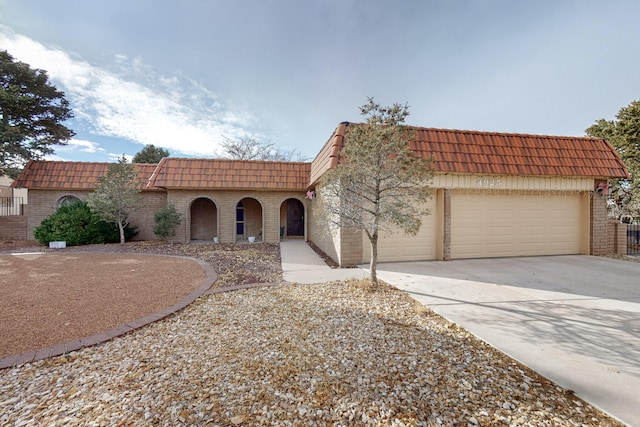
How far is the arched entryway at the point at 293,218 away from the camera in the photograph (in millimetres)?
15500

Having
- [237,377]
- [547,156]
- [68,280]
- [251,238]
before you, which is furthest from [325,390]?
[251,238]

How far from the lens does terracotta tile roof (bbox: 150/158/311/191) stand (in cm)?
1234

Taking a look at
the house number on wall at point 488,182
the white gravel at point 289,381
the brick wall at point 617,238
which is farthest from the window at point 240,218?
the brick wall at point 617,238

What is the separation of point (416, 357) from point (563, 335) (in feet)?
7.47

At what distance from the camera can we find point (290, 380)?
253 cm

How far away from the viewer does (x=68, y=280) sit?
6336 mm

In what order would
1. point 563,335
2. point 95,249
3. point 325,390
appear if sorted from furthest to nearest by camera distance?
A: point 95,249 < point 563,335 < point 325,390

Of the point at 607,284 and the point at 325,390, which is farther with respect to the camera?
the point at 607,284

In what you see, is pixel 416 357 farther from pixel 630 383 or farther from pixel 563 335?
pixel 563 335

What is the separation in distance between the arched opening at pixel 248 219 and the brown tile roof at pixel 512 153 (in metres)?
7.58

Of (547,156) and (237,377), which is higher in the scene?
(547,156)

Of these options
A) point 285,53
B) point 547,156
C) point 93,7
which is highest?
point 285,53

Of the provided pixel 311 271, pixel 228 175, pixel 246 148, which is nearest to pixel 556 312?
pixel 311 271

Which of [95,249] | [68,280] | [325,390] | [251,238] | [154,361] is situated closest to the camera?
[325,390]
